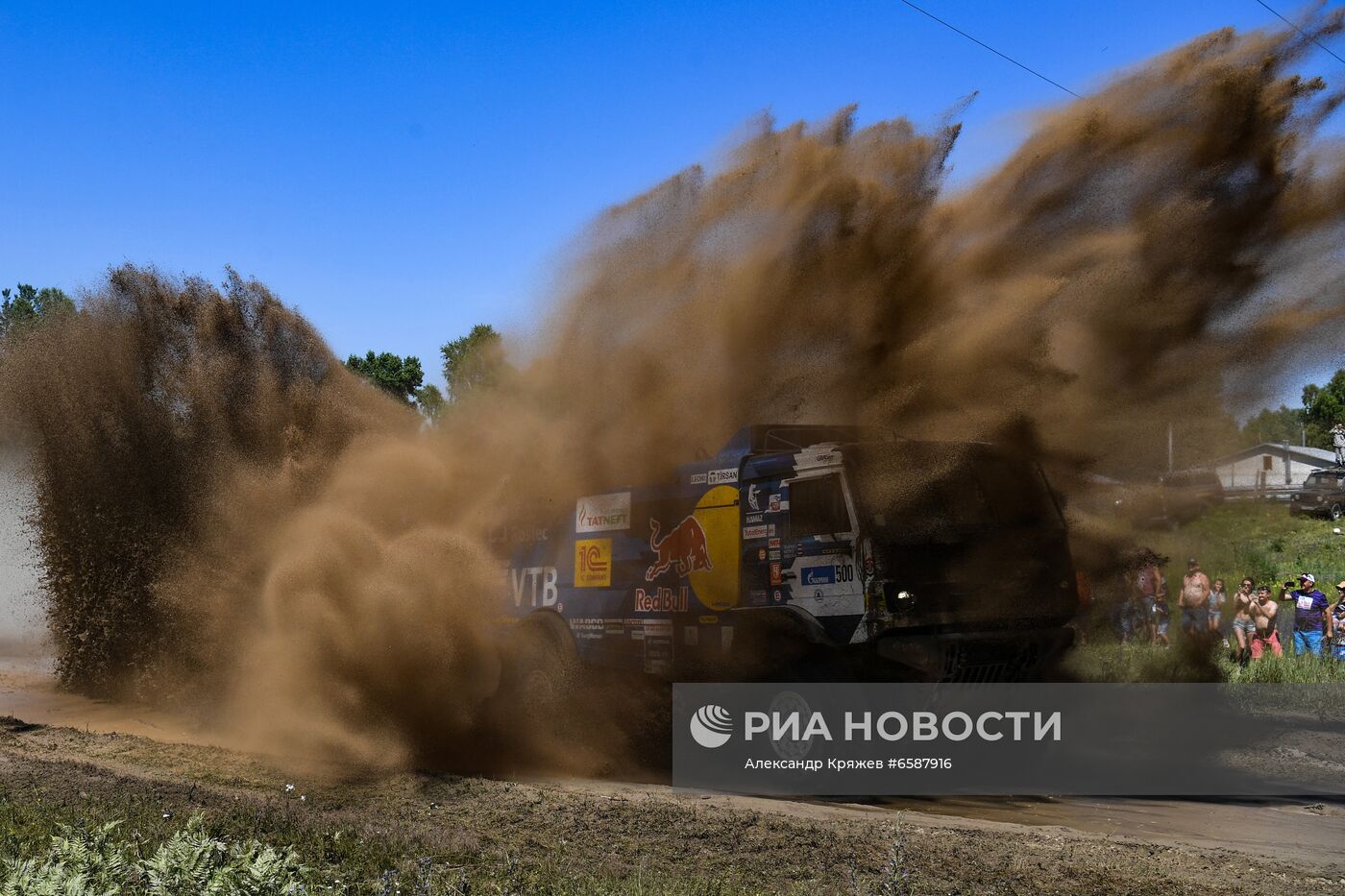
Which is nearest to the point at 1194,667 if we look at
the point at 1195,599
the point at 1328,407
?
the point at 1195,599

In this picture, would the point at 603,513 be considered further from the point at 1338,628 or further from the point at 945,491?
the point at 1338,628

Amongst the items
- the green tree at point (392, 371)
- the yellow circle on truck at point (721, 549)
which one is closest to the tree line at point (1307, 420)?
the yellow circle on truck at point (721, 549)

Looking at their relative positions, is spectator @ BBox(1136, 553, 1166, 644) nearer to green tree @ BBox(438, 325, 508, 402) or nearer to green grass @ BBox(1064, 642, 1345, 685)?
green grass @ BBox(1064, 642, 1345, 685)

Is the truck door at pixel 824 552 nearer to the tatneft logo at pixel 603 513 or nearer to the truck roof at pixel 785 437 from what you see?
the truck roof at pixel 785 437

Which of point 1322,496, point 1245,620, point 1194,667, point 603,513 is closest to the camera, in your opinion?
point 603,513

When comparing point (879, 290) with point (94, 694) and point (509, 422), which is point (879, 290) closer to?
point (509, 422)

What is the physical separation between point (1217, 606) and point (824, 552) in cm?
969

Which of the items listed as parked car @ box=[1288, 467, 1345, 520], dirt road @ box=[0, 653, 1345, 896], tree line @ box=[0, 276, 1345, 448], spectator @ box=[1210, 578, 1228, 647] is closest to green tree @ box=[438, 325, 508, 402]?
tree line @ box=[0, 276, 1345, 448]

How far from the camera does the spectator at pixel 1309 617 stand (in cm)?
1571

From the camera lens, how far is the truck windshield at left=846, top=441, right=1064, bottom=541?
362 inches

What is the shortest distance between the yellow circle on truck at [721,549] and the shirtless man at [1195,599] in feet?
26.8

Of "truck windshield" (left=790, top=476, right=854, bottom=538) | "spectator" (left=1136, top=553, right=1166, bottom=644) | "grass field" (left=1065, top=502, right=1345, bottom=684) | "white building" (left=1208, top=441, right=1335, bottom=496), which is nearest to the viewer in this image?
"truck windshield" (left=790, top=476, right=854, bottom=538)

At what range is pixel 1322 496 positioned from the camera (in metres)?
23.7

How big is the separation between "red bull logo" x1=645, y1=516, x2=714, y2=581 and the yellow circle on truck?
70 millimetres
